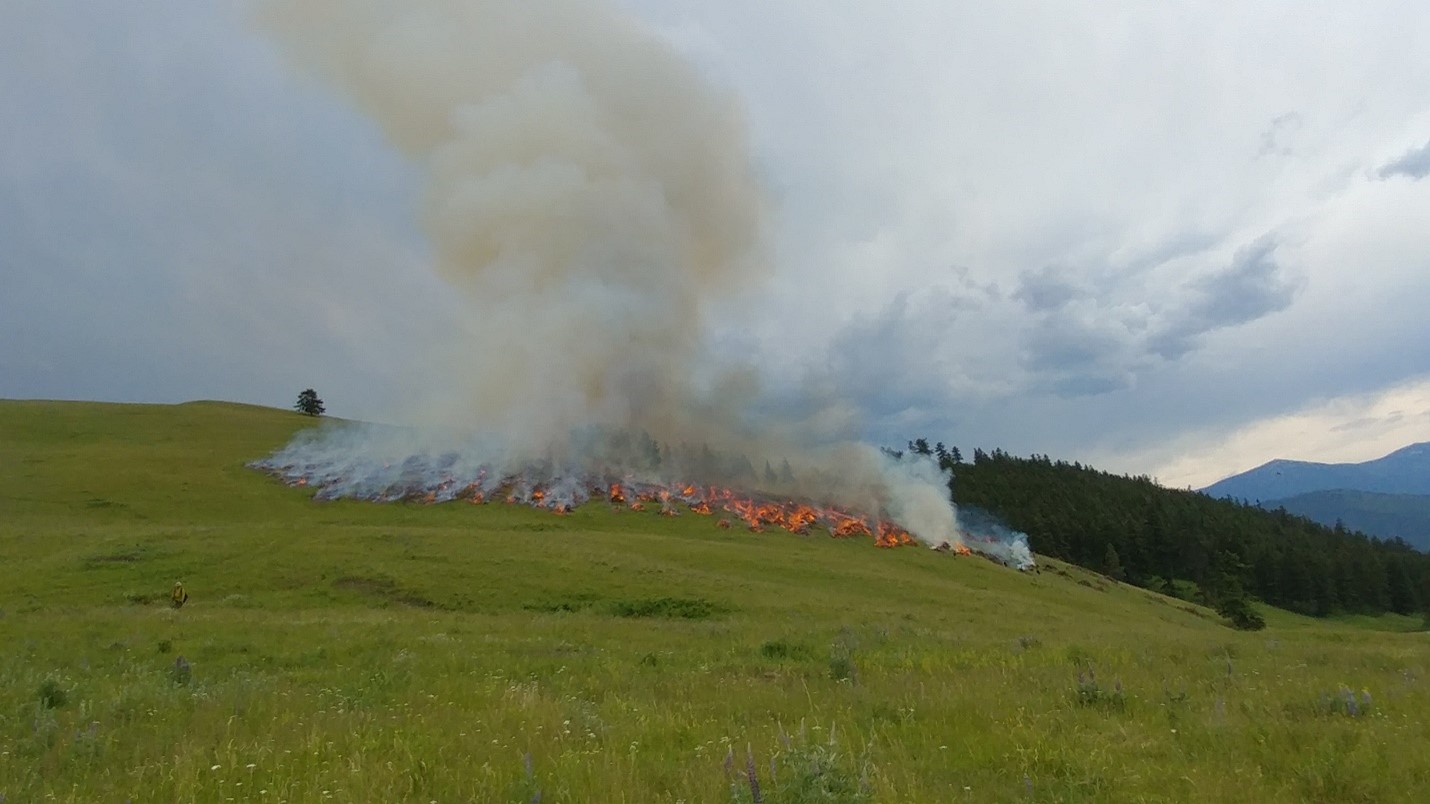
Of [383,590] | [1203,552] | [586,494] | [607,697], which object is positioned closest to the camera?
[607,697]

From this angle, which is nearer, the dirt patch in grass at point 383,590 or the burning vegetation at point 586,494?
the dirt patch in grass at point 383,590

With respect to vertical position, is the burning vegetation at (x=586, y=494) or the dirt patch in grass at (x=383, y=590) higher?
the burning vegetation at (x=586, y=494)

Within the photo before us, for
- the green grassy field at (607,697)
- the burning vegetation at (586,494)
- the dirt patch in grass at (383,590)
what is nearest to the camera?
the green grassy field at (607,697)

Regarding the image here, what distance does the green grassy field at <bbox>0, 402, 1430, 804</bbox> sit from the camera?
20.8 feet

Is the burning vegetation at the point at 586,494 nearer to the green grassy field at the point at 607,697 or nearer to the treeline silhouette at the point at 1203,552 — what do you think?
the green grassy field at the point at 607,697

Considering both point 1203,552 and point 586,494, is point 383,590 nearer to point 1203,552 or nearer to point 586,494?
point 586,494

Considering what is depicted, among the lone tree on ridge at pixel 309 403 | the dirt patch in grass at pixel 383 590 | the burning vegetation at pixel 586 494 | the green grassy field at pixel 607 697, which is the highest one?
the lone tree on ridge at pixel 309 403

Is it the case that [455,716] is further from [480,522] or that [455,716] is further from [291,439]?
[291,439]

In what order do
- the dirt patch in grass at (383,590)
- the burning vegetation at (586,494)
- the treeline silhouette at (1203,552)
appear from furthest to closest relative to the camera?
the treeline silhouette at (1203,552) < the burning vegetation at (586,494) < the dirt patch in grass at (383,590)

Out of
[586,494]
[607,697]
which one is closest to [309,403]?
[586,494]

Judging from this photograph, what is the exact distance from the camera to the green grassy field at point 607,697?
634 cm

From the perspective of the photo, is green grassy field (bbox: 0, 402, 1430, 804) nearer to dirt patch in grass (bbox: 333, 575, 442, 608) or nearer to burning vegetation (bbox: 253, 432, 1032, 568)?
dirt patch in grass (bbox: 333, 575, 442, 608)

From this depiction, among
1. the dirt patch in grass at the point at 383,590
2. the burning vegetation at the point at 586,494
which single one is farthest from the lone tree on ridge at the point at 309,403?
the dirt patch in grass at the point at 383,590

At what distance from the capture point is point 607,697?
35.9ft
